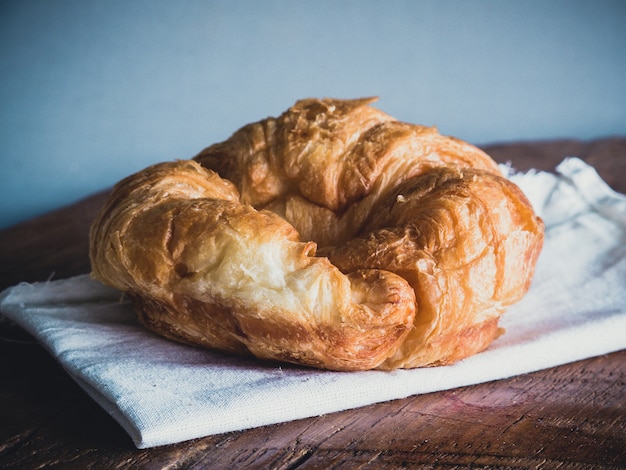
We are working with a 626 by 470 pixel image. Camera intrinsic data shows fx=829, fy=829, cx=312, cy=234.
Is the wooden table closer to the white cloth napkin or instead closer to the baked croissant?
the white cloth napkin

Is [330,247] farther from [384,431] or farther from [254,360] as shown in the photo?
[384,431]

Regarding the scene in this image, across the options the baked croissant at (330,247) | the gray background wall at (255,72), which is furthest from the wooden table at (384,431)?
the gray background wall at (255,72)

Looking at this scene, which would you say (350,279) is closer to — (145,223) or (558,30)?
(145,223)

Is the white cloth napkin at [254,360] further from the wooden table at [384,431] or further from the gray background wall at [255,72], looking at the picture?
the gray background wall at [255,72]

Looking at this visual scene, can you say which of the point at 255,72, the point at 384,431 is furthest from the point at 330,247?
the point at 255,72

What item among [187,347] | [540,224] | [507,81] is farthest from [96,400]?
[507,81]

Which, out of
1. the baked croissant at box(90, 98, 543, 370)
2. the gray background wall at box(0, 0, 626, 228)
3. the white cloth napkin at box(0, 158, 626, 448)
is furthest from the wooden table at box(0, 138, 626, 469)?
the gray background wall at box(0, 0, 626, 228)
